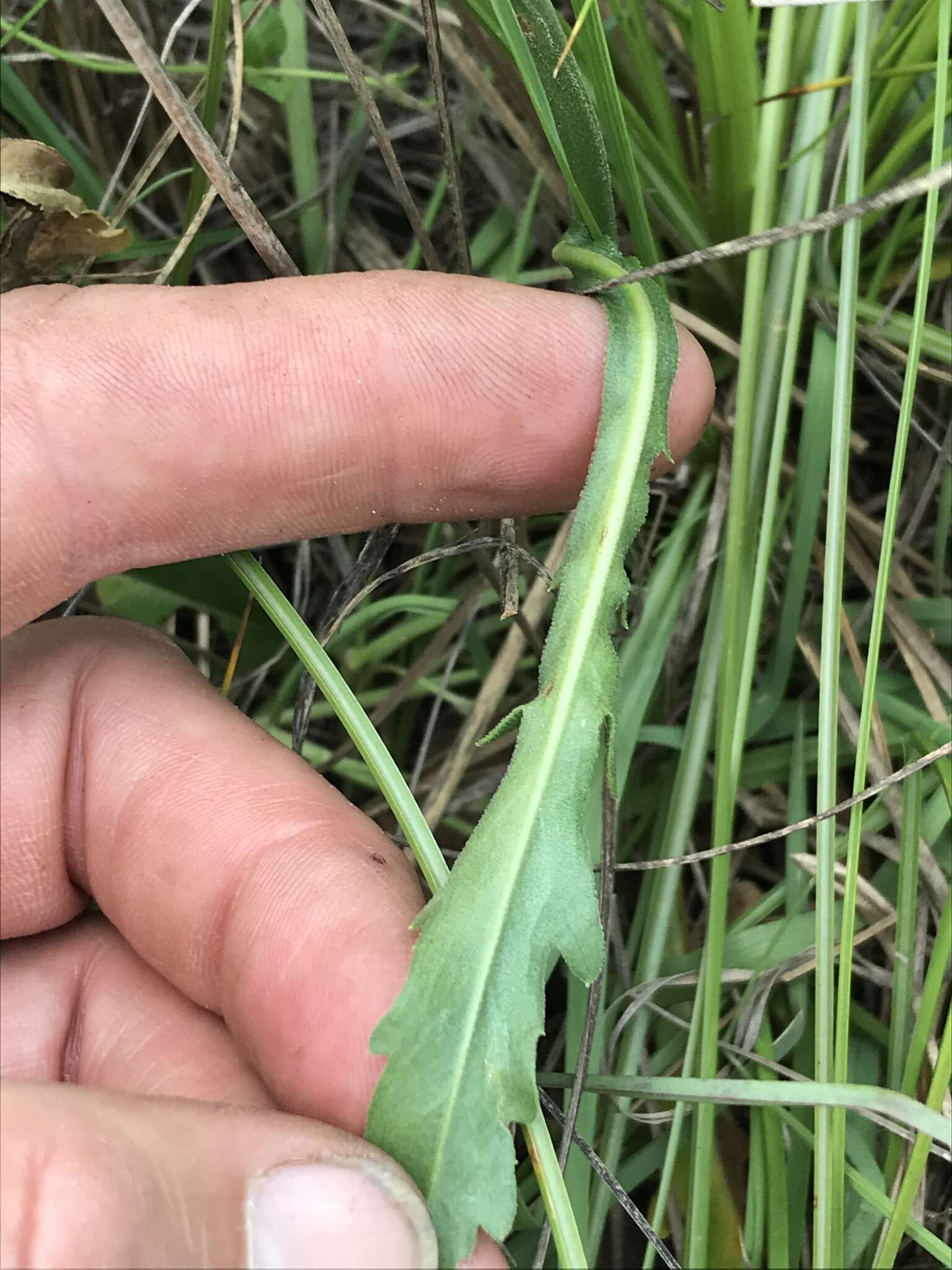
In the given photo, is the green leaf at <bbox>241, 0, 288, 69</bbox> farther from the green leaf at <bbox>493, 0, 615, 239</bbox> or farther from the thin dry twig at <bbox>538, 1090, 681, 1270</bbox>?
the thin dry twig at <bbox>538, 1090, 681, 1270</bbox>

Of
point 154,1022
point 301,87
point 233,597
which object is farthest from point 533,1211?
point 301,87

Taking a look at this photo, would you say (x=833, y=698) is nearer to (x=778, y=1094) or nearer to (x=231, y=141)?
(x=778, y=1094)

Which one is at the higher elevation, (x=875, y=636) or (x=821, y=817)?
(x=875, y=636)

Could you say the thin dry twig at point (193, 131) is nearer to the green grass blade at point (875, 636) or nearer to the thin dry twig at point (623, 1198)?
the green grass blade at point (875, 636)

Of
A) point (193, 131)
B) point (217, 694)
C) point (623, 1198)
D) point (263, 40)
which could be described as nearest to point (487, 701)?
point (217, 694)

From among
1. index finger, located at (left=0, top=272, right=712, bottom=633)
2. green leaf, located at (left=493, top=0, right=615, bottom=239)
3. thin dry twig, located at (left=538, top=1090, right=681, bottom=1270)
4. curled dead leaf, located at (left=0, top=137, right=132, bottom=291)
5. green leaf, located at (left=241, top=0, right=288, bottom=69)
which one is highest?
green leaf, located at (left=241, top=0, right=288, bottom=69)

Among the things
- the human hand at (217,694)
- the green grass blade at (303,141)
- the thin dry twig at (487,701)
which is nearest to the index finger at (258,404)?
the human hand at (217,694)

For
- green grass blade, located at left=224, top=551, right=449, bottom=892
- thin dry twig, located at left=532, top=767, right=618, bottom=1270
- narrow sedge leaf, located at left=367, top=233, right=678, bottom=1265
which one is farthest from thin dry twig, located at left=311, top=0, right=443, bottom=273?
thin dry twig, located at left=532, top=767, right=618, bottom=1270
